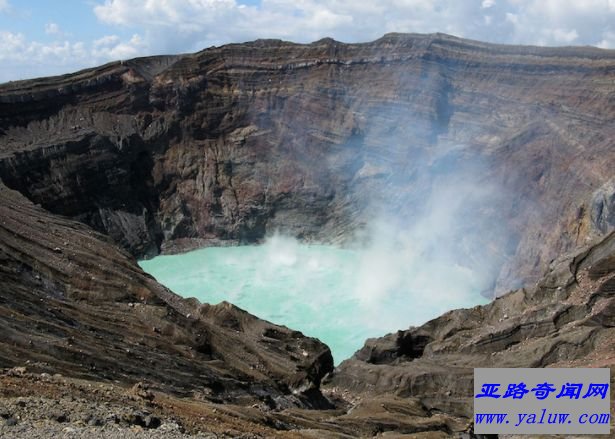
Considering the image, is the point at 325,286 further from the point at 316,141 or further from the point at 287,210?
the point at 316,141

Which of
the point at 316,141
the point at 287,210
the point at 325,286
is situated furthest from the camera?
the point at 316,141

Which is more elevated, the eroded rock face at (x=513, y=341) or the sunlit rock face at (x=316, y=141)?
the sunlit rock face at (x=316, y=141)

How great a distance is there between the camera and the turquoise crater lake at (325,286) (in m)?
41.7

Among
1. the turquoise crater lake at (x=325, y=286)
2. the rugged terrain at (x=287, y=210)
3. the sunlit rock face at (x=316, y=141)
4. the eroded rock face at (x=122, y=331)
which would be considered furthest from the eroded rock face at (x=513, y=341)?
the sunlit rock face at (x=316, y=141)

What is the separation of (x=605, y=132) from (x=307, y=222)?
25.5m

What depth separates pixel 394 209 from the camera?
5584cm

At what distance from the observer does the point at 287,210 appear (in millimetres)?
58688

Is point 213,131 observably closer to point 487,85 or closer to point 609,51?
point 487,85

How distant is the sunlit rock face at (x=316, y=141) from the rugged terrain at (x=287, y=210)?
0.18m

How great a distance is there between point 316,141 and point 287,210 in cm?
704

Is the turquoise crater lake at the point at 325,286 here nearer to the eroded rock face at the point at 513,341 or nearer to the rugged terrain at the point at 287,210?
the rugged terrain at the point at 287,210

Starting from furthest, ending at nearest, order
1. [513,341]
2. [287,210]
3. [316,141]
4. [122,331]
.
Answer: [316,141], [287,210], [513,341], [122,331]

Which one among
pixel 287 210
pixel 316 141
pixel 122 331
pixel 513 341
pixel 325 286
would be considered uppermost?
pixel 316 141

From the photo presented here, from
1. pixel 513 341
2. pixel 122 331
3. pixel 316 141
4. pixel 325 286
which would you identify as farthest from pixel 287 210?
pixel 122 331
